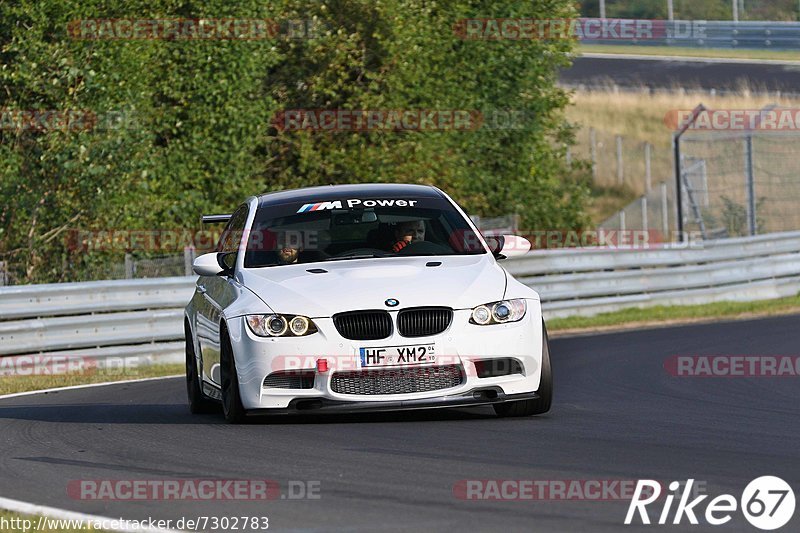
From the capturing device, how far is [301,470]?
777cm

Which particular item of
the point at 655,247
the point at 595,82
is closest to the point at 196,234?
the point at 655,247

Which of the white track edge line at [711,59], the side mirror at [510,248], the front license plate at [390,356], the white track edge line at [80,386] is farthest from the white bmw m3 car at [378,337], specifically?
the white track edge line at [711,59]

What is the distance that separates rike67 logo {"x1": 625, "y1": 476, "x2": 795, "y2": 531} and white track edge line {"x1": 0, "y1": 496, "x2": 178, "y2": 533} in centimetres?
186

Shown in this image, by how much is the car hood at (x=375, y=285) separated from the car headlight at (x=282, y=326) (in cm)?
4

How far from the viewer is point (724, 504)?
6348 mm

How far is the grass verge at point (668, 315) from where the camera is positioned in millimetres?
21328

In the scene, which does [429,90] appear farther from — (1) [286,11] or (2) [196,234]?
(2) [196,234]

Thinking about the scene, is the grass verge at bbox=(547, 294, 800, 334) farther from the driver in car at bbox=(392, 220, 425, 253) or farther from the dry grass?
the dry grass

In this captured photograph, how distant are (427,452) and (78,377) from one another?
858cm

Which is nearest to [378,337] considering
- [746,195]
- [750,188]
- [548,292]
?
[548,292]

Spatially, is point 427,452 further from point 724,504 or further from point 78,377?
point 78,377

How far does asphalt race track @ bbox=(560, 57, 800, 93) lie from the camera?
163ft

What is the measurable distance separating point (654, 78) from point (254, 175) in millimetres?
26658

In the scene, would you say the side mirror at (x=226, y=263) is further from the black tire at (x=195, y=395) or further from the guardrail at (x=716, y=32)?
the guardrail at (x=716, y=32)
